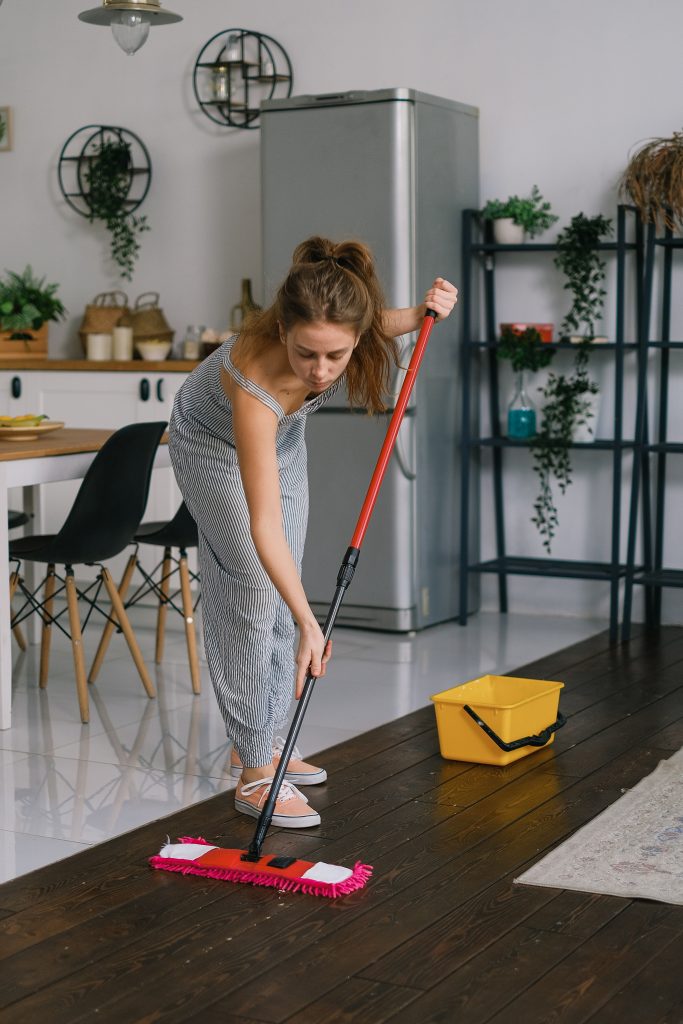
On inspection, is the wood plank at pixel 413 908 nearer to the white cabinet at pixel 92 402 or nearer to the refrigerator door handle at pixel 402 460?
the refrigerator door handle at pixel 402 460

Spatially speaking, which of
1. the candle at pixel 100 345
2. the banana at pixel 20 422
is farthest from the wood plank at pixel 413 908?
the candle at pixel 100 345

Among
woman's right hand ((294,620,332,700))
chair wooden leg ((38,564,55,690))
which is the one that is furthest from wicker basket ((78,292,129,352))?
woman's right hand ((294,620,332,700))

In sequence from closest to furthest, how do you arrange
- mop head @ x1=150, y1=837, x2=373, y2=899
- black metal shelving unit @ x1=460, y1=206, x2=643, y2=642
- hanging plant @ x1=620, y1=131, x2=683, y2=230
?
mop head @ x1=150, y1=837, x2=373, y2=899 < hanging plant @ x1=620, y1=131, x2=683, y2=230 < black metal shelving unit @ x1=460, y1=206, x2=643, y2=642

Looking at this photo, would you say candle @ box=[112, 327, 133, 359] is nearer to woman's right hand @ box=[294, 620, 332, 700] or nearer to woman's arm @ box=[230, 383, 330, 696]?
woman's arm @ box=[230, 383, 330, 696]

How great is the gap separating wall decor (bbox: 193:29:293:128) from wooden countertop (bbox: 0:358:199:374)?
1.05 meters

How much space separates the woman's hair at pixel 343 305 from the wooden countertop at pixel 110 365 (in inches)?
110

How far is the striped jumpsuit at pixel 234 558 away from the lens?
2.91 meters

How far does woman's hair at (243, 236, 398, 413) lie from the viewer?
2.42 m

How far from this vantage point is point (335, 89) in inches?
217

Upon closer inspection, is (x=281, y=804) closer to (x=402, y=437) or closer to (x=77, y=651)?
(x=77, y=651)

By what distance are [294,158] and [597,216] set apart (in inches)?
44.6

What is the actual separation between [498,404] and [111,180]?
194cm

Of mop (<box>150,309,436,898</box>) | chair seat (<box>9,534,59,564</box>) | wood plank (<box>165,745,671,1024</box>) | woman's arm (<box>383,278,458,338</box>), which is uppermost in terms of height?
woman's arm (<box>383,278,458,338</box>)

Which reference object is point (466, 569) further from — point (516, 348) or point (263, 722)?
point (263, 722)
